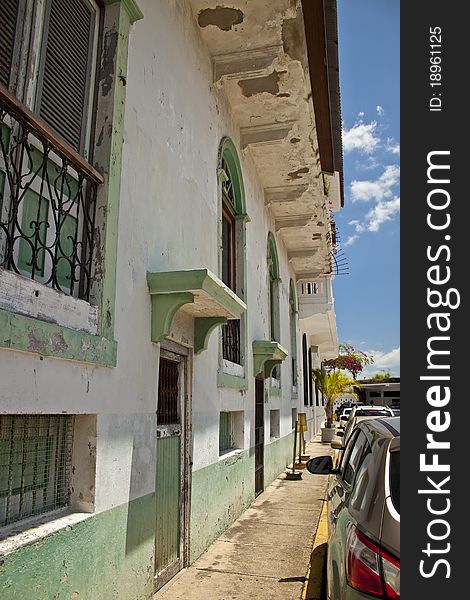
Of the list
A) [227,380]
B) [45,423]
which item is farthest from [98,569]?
[227,380]

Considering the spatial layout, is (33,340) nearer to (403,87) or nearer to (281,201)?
(403,87)

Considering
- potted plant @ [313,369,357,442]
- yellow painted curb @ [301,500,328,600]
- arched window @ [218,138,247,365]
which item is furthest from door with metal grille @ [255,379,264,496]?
potted plant @ [313,369,357,442]

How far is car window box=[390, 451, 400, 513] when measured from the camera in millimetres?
2455

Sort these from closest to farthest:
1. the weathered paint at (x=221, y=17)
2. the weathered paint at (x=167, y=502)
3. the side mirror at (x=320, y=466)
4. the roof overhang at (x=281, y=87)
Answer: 1. the side mirror at (x=320, y=466)
2. the weathered paint at (x=167, y=502)
3. the weathered paint at (x=221, y=17)
4. the roof overhang at (x=281, y=87)

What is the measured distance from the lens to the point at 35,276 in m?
3.08

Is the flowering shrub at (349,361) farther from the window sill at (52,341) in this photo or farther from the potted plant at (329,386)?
the window sill at (52,341)

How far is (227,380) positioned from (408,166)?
4.36 meters

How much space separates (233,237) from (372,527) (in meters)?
6.58

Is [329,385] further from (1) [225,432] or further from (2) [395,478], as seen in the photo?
(2) [395,478]

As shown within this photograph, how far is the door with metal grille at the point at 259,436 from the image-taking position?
29.9 feet

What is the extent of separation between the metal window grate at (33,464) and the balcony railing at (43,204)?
0.84m

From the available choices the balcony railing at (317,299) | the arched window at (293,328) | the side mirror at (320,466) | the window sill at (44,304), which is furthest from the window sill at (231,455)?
the balcony railing at (317,299)

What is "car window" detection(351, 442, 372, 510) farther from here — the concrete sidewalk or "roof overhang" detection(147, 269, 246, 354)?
the concrete sidewalk

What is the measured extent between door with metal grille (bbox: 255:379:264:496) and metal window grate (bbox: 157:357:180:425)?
4040mm
